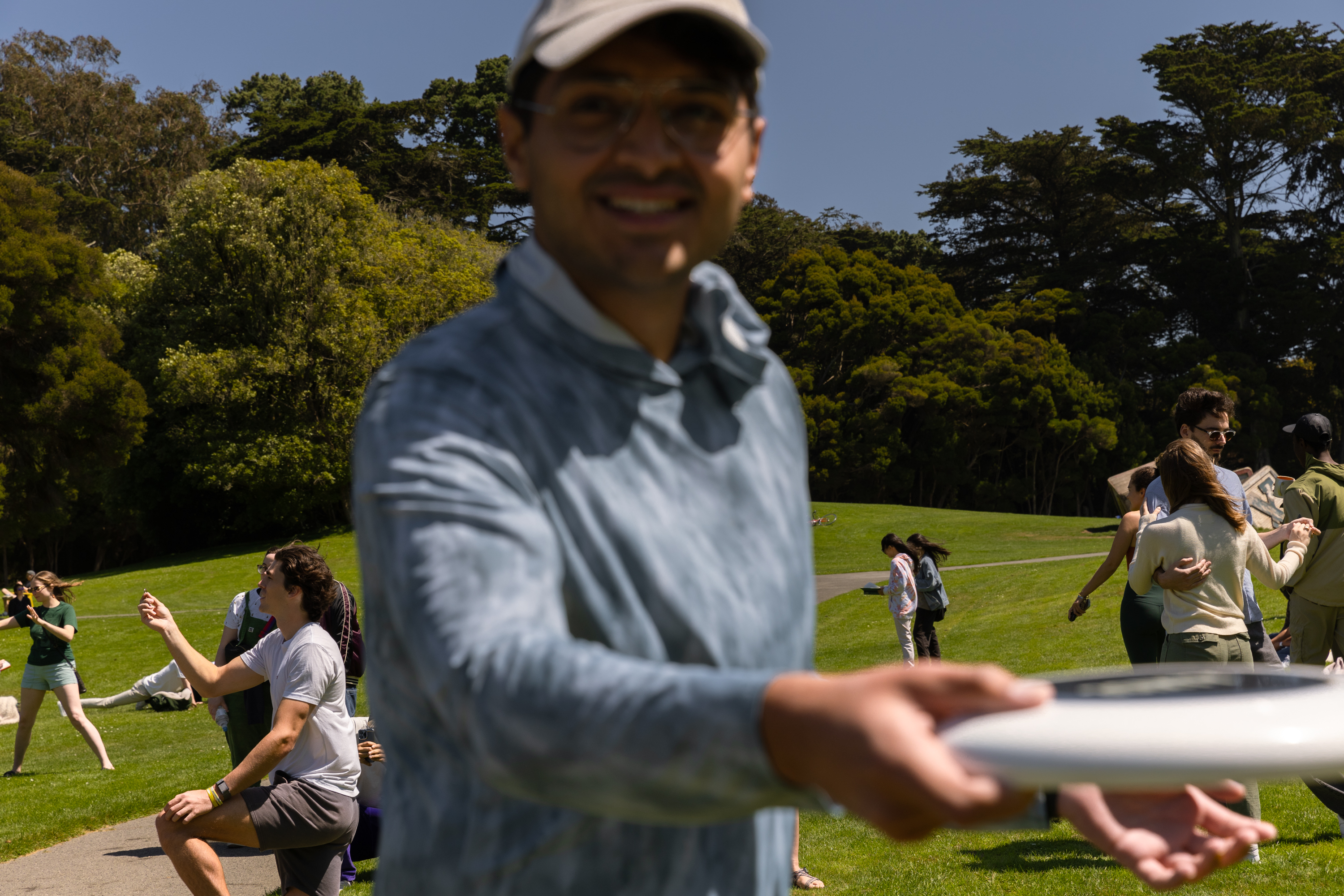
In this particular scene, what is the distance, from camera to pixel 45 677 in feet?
40.5

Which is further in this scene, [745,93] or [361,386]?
[361,386]

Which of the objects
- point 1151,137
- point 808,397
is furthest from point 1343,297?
point 808,397

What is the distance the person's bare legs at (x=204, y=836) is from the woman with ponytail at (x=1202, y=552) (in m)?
4.69

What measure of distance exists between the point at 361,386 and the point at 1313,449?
3641 centimetres

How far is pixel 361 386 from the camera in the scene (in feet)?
134

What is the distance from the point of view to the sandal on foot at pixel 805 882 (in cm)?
699

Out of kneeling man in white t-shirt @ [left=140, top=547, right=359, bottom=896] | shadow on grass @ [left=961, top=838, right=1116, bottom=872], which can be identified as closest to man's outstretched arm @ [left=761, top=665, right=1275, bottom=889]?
kneeling man in white t-shirt @ [left=140, top=547, right=359, bottom=896]

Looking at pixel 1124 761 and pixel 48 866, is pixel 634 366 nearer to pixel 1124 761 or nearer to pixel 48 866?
pixel 1124 761

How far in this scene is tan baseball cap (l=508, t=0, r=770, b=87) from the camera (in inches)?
42.0

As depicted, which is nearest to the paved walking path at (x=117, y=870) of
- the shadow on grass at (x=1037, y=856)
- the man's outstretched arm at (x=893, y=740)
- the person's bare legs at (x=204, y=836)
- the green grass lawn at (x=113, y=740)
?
the green grass lawn at (x=113, y=740)

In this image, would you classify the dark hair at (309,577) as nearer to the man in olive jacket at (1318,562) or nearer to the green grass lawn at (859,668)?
the green grass lawn at (859,668)

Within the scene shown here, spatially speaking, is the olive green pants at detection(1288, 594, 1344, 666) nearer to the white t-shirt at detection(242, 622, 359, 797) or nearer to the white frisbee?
the white t-shirt at detection(242, 622, 359, 797)

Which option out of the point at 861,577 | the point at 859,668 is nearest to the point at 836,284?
the point at 861,577

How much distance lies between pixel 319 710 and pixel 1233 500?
16.4ft
